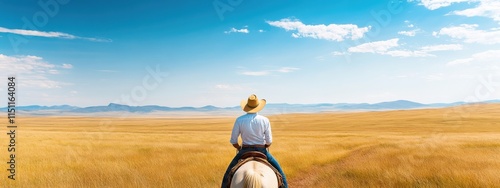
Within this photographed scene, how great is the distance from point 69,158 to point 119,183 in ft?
22.8

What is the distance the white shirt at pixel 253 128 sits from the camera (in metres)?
7.72

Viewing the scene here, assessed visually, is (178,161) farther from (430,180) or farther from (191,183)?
(430,180)

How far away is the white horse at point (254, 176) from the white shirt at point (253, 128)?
54 centimetres

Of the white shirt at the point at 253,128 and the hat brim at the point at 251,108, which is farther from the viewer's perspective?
the hat brim at the point at 251,108

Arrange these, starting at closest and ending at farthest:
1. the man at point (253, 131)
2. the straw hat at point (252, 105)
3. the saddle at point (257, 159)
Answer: the saddle at point (257, 159)
the man at point (253, 131)
the straw hat at point (252, 105)

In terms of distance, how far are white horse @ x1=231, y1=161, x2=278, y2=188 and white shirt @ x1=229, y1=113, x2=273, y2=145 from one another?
0.54 meters

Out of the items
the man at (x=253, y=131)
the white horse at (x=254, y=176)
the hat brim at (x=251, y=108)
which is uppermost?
the hat brim at (x=251, y=108)

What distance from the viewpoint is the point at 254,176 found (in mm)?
6391

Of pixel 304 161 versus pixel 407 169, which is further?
pixel 304 161

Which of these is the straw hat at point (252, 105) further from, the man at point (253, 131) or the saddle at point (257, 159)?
the saddle at point (257, 159)

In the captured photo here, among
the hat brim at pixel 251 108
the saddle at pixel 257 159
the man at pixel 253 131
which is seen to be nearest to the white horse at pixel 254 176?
the saddle at pixel 257 159

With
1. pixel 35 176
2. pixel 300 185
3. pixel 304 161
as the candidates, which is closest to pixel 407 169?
pixel 300 185

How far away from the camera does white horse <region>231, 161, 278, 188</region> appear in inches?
251

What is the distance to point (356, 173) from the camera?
13.7 metres
